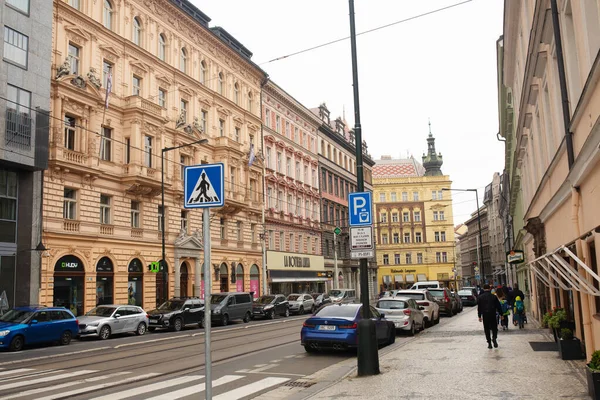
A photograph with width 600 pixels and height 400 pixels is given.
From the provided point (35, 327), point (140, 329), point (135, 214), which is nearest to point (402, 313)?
point (140, 329)

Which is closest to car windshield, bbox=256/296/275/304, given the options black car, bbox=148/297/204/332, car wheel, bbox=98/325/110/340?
black car, bbox=148/297/204/332

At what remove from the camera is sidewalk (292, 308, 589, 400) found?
8.90 metres

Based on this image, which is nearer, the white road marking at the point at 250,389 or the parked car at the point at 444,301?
the white road marking at the point at 250,389

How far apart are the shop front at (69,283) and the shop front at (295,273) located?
22226mm

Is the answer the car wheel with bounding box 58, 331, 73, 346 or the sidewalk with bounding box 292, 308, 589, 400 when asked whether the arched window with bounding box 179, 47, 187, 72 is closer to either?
the car wheel with bounding box 58, 331, 73, 346

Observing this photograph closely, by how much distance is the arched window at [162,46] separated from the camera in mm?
37312

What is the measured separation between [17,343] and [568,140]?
17539 mm

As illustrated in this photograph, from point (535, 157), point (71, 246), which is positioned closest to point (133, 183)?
point (71, 246)

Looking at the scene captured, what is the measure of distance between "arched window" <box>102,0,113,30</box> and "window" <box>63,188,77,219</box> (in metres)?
10.3

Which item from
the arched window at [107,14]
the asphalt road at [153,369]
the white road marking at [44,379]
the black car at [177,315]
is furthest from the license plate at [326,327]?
the arched window at [107,14]

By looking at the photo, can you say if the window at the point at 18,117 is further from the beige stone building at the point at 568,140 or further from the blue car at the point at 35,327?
the beige stone building at the point at 568,140

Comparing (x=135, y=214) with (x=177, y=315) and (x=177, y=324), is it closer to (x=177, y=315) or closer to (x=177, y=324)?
(x=177, y=315)

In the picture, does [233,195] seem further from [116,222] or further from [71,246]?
[71,246]

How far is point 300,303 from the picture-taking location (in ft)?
136
